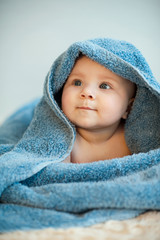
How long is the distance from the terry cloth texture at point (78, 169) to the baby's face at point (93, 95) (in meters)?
0.04

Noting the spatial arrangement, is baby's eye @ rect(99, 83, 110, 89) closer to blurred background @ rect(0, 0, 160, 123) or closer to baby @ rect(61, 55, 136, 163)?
baby @ rect(61, 55, 136, 163)

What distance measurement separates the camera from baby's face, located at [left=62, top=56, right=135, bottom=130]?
90cm

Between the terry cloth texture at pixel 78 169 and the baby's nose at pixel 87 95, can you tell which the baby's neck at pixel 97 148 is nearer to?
the terry cloth texture at pixel 78 169

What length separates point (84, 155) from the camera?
1024 mm

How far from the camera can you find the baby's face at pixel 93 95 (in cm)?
90

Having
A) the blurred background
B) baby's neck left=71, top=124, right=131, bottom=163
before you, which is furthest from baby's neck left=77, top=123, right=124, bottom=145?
the blurred background

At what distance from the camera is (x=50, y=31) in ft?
5.52

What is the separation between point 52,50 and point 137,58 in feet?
3.14

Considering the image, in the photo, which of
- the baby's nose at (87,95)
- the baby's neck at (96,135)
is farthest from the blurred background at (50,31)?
the baby's nose at (87,95)

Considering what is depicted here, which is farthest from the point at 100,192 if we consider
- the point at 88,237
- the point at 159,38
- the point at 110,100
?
the point at 159,38

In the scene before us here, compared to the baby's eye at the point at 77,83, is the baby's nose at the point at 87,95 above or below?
below

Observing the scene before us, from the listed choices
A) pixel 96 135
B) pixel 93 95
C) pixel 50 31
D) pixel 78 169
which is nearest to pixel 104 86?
pixel 93 95

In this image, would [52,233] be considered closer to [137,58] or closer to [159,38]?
[137,58]

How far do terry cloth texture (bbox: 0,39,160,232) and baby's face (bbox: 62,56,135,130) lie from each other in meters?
0.04
